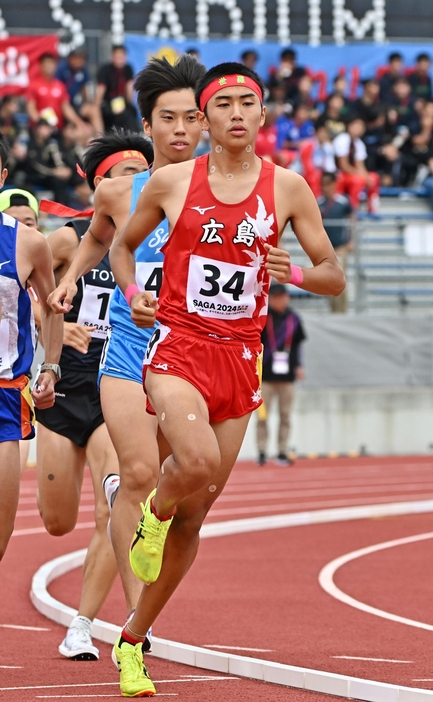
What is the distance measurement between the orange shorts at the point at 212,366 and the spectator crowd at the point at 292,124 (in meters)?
14.7

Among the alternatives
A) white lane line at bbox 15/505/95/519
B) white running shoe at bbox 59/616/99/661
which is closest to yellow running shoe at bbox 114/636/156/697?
white running shoe at bbox 59/616/99/661

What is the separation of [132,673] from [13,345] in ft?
5.04

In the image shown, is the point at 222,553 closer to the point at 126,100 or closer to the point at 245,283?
the point at 245,283

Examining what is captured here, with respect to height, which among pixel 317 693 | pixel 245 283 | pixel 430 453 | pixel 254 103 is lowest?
pixel 430 453

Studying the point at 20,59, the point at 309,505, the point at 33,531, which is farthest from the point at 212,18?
the point at 33,531

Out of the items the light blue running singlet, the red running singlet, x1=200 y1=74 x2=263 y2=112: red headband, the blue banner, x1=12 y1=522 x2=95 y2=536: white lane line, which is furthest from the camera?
the blue banner

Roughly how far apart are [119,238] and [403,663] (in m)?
2.36

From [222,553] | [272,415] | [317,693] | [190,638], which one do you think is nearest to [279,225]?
[317,693]

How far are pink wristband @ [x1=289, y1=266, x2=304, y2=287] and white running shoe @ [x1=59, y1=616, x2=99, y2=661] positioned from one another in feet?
7.32

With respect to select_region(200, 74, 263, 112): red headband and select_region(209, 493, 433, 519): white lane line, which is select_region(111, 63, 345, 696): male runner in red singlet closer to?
select_region(200, 74, 263, 112): red headband

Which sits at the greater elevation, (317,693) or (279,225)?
(279,225)

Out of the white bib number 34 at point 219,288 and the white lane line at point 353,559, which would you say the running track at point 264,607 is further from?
the white bib number 34 at point 219,288

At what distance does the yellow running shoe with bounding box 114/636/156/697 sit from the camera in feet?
18.3

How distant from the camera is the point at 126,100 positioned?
72.5 ft
